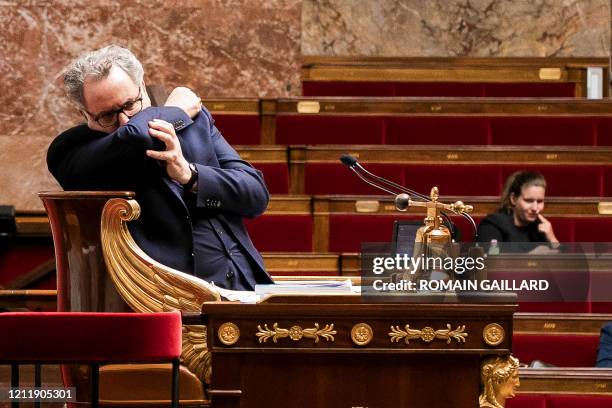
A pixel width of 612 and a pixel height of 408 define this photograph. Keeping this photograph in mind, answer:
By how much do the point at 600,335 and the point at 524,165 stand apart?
0.78 m

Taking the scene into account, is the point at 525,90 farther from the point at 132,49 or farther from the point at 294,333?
the point at 294,333

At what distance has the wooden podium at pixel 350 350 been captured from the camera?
1.14 m

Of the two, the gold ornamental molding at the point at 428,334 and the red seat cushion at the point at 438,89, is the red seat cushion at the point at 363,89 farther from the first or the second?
the gold ornamental molding at the point at 428,334

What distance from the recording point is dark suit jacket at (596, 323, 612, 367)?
80.0 inches

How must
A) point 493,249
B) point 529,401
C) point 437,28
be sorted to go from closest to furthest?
point 529,401
point 493,249
point 437,28

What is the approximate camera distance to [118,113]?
136 cm

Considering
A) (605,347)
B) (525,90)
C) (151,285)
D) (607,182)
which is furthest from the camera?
(525,90)

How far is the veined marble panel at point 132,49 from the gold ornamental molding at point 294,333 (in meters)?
2.23

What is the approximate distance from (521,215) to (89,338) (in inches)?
59.1

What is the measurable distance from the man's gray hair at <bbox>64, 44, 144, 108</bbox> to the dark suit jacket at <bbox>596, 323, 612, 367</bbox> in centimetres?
101

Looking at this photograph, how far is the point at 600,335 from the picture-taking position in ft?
6.99

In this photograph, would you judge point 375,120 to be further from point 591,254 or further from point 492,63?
point 591,254

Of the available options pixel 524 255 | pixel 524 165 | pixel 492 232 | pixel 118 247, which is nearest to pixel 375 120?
pixel 524 165

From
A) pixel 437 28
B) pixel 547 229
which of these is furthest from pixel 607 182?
pixel 437 28
